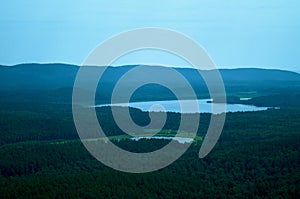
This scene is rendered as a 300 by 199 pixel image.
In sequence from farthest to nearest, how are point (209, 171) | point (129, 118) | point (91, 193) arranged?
1. point (129, 118)
2. point (209, 171)
3. point (91, 193)

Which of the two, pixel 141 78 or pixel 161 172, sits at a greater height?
pixel 141 78

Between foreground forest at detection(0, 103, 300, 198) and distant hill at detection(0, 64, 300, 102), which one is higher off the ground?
distant hill at detection(0, 64, 300, 102)

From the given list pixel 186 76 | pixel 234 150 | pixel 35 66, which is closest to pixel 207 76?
pixel 186 76

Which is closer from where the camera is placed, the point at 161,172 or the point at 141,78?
the point at 161,172

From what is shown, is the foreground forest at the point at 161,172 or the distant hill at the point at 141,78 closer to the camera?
the foreground forest at the point at 161,172

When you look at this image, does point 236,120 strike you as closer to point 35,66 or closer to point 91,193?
point 91,193

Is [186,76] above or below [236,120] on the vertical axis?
above

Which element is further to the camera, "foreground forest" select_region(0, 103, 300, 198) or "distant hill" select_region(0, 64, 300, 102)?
"distant hill" select_region(0, 64, 300, 102)

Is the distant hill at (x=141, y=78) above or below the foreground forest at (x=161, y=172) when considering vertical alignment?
above
